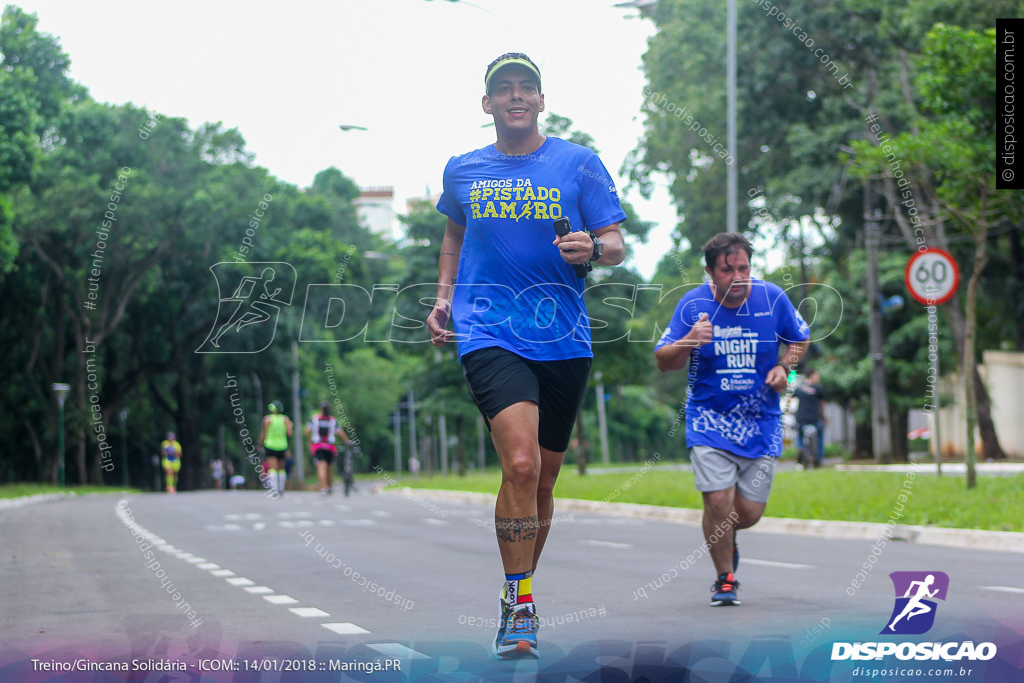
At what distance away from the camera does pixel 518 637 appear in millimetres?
4957

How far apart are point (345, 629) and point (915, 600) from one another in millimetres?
2596

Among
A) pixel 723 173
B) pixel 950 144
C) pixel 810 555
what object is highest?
pixel 723 173

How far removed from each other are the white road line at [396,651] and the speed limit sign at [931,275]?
9.83 meters

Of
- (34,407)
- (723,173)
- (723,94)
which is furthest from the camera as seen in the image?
(34,407)

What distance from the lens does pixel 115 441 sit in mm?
56812

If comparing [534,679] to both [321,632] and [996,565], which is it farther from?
[996,565]

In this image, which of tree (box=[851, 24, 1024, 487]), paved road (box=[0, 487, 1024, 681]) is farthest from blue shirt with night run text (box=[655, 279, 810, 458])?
tree (box=[851, 24, 1024, 487])

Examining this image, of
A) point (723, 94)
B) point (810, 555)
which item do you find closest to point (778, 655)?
point (810, 555)

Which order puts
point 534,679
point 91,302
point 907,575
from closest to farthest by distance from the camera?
point 534,679 → point 907,575 → point 91,302

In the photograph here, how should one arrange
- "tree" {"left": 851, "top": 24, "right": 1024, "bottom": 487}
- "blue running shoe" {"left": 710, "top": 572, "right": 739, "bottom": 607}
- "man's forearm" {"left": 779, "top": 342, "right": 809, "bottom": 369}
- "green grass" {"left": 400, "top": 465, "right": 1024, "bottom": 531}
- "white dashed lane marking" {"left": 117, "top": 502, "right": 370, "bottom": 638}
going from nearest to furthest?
"white dashed lane marking" {"left": 117, "top": 502, "right": 370, "bottom": 638} < "blue running shoe" {"left": 710, "top": 572, "right": 739, "bottom": 607} < "man's forearm" {"left": 779, "top": 342, "right": 809, "bottom": 369} < "green grass" {"left": 400, "top": 465, "right": 1024, "bottom": 531} < "tree" {"left": 851, "top": 24, "right": 1024, "bottom": 487}

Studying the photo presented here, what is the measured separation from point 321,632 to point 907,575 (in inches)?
150

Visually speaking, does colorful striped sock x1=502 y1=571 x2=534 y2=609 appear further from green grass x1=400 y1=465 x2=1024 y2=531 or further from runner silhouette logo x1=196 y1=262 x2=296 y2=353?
runner silhouette logo x1=196 y1=262 x2=296 y2=353

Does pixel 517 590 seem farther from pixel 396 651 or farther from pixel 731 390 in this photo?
pixel 731 390

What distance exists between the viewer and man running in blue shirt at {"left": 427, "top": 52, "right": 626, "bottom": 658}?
5078mm
